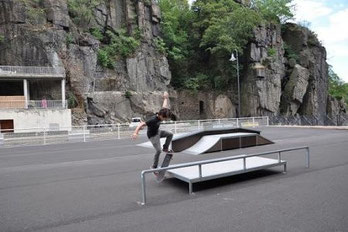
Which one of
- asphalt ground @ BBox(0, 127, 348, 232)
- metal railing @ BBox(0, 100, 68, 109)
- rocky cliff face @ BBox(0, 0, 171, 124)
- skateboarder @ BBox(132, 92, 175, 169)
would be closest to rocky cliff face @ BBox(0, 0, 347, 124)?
rocky cliff face @ BBox(0, 0, 171, 124)

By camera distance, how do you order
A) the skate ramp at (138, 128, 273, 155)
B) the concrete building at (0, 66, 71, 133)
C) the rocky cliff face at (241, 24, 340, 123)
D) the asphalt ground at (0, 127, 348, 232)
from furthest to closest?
1. the rocky cliff face at (241, 24, 340, 123)
2. the concrete building at (0, 66, 71, 133)
3. the skate ramp at (138, 128, 273, 155)
4. the asphalt ground at (0, 127, 348, 232)

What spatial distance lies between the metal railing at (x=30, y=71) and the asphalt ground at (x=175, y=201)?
965 inches

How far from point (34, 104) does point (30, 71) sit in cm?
357

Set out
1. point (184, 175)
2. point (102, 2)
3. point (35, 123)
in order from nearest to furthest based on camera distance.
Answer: point (184, 175), point (35, 123), point (102, 2)

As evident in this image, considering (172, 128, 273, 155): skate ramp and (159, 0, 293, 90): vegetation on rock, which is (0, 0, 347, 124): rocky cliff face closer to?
(159, 0, 293, 90): vegetation on rock

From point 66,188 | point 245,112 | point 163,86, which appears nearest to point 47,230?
point 66,188

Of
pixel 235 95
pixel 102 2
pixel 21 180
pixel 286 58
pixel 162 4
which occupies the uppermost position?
pixel 162 4

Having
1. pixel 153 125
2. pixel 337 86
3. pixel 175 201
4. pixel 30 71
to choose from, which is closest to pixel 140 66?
pixel 30 71

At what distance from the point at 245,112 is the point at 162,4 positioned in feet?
88.0

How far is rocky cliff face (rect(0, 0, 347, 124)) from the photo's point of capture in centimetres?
3225

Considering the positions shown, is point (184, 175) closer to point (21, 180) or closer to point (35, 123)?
point (21, 180)

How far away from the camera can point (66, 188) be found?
22.8ft

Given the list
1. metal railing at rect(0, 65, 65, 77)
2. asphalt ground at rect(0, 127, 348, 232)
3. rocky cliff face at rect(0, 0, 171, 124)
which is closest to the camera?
asphalt ground at rect(0, 127, 348, 232)

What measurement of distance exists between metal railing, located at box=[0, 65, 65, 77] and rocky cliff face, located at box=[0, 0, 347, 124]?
1.02 m
